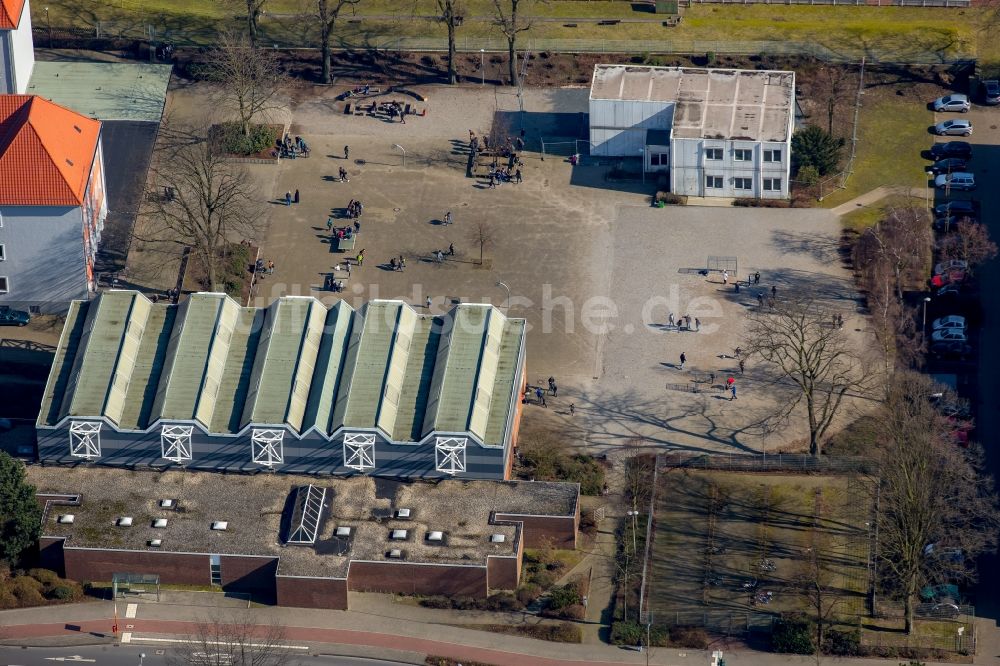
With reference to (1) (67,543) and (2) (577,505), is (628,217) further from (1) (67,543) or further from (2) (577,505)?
(1) (67,543)

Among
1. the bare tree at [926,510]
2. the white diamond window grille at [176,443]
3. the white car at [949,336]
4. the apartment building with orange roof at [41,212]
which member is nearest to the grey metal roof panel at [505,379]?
the white diamond window grille at [176,443]

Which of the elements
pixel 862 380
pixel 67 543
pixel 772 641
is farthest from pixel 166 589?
pixel 862 380

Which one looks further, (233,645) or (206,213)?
(206,213)

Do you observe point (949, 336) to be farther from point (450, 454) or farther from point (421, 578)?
point (421, 578)

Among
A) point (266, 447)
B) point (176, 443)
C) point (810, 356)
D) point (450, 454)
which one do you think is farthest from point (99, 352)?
point (810, 356)

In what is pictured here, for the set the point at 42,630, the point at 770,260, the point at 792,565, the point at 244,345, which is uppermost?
the point at 770,260

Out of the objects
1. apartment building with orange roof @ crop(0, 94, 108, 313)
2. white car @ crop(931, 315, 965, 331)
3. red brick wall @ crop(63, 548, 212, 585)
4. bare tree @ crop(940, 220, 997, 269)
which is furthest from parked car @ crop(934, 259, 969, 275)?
apartment building with orange roof @ crop(0, 94, 108, 313)

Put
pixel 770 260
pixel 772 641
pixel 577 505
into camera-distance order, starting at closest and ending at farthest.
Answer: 1. pixel 772 641
2. pixel 577 505
3. pixel 770 260
